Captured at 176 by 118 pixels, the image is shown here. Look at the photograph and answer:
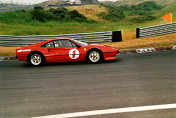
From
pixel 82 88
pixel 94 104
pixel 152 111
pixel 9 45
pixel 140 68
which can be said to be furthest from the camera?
pixel 9 45

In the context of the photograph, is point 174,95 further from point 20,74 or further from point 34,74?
point 20,74

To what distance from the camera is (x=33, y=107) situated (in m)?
4.13

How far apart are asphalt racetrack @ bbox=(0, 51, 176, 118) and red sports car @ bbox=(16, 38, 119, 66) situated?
834 mm

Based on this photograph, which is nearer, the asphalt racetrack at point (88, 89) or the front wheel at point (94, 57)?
the asphalt racetrack at point (88, 89)

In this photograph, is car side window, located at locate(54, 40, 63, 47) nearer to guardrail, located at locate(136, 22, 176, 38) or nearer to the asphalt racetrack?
the asphalt racetrack

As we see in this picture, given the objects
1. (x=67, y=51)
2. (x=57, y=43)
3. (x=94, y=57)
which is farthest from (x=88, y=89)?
(x=57, y=43)

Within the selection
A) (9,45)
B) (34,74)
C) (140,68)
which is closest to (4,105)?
(34,74)

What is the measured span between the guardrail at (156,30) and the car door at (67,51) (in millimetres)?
8519

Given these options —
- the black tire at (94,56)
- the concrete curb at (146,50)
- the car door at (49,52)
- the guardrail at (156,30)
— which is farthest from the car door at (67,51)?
the guardrail at (156,30)

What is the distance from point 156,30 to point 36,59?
A: 10.8 metres

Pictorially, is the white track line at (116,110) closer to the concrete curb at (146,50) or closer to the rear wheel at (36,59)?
the rear wheel at (36,59)

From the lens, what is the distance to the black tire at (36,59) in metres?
8.57

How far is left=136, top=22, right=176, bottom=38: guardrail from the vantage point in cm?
1587

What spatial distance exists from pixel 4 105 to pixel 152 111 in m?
2.93
